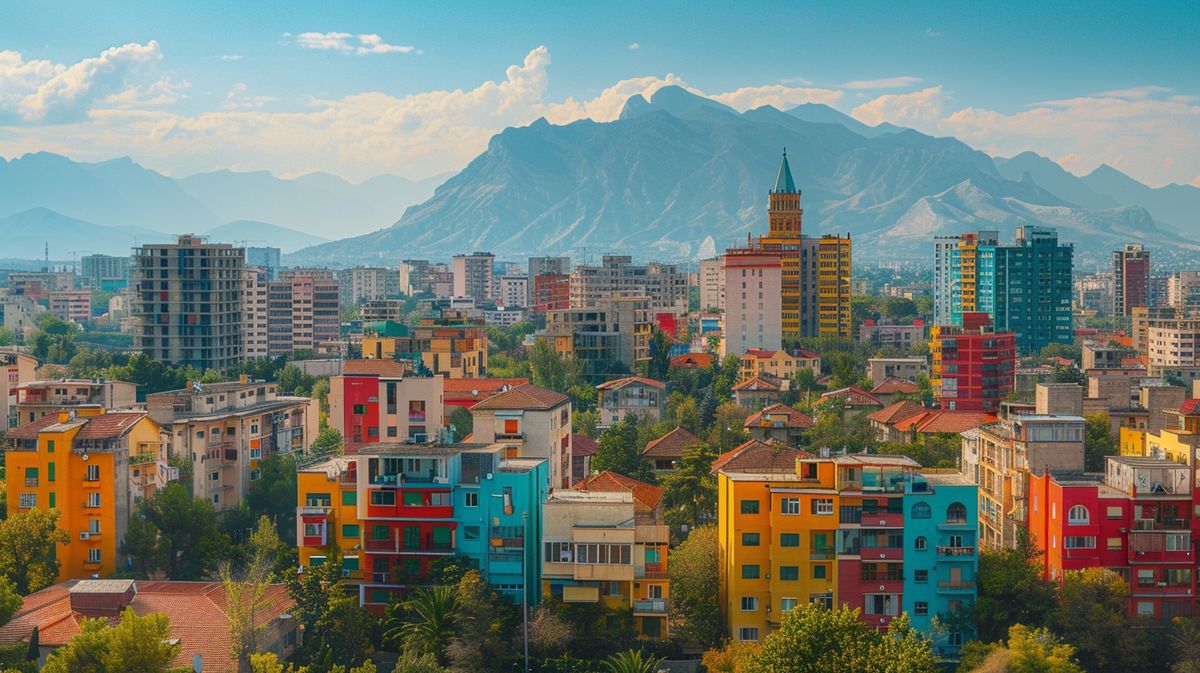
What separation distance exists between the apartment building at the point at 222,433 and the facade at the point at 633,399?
10.4 meters

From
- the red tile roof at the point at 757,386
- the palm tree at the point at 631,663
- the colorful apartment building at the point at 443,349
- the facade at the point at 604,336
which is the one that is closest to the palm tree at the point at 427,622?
the palm tree at the point at 631,663

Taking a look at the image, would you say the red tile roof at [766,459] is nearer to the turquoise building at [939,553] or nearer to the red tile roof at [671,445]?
the turquoise building at [939,553]

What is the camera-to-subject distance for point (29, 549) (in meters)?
22.2

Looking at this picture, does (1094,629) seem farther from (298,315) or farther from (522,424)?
(298,315)

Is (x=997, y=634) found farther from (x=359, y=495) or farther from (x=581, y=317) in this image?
(x=581, y=317)

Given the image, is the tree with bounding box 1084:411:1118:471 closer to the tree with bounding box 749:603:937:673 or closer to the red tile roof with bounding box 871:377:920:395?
the tree with bounding box 749:603:937:673

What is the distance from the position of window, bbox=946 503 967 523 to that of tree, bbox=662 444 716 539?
5.30m

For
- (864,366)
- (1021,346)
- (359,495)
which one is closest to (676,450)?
(359,495)

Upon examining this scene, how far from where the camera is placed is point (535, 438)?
24.5 meters

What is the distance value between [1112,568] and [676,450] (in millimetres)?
11775

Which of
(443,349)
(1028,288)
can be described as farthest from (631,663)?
(1028,288)

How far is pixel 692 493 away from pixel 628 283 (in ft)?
189

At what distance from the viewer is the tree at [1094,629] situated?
18.9 metres

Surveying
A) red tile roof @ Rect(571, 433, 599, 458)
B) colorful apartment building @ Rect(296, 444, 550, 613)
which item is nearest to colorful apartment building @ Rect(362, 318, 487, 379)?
red tile roof @ Rect(571, 433, 599, 458)
